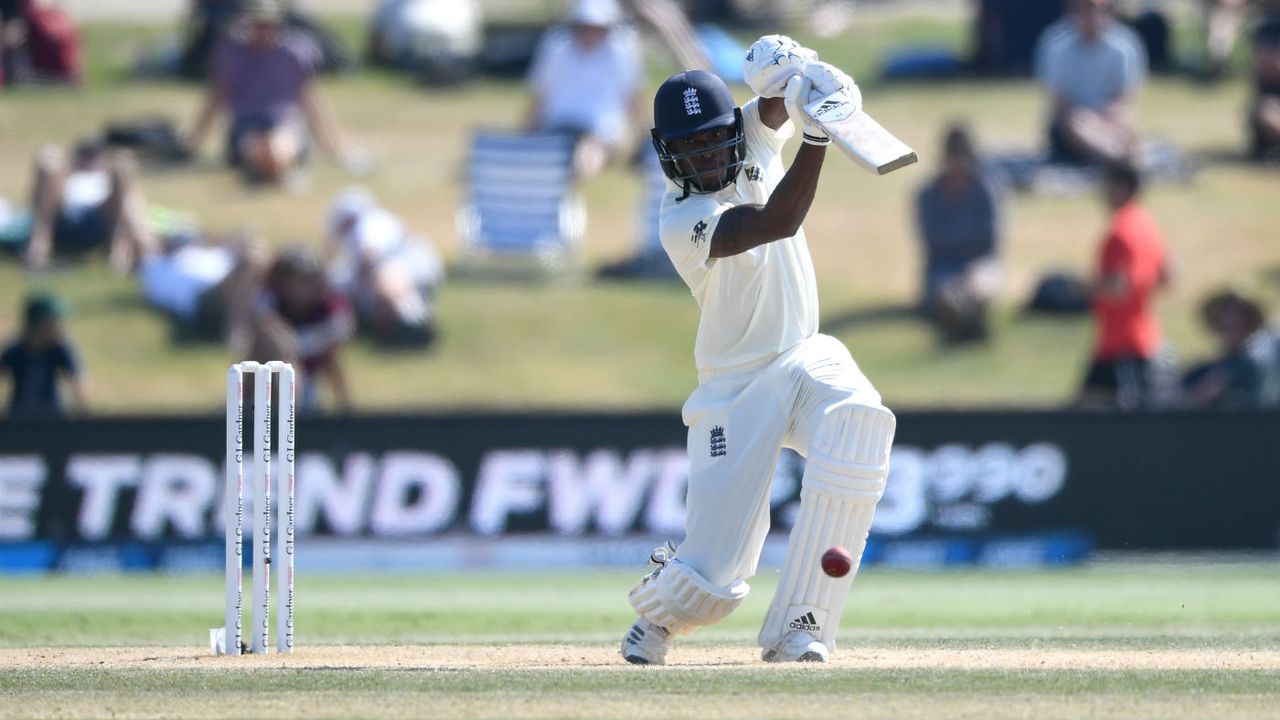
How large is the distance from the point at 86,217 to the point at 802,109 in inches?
434

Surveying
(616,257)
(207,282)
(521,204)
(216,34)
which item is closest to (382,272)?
(207,282)

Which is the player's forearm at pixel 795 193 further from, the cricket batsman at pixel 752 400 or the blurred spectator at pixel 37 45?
the blurred spectator at pixel 37 45

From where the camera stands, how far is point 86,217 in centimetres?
1603

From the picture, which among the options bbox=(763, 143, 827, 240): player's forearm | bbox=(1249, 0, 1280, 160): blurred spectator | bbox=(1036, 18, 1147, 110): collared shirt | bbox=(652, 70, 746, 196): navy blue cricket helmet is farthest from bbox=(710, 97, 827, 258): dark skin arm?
bbox=(1249, 0, 1280, 160): blurred spectator

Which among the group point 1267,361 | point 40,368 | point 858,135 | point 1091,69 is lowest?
point 40,368

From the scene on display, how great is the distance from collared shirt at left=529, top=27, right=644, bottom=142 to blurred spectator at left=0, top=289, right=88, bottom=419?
5.11 metres

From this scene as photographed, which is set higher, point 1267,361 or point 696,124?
point 696,124

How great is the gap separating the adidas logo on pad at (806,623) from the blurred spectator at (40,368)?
25.8 feet

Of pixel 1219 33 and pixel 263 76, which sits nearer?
pixel 263 76

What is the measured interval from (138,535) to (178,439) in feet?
2.11

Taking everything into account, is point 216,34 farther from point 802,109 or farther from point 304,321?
point 802,109

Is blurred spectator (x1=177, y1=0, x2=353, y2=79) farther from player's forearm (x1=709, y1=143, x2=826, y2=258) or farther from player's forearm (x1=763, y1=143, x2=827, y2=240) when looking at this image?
player's forearm (x1=763, y1=143, x2=827, y2=240)

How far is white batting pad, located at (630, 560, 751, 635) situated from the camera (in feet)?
21.6

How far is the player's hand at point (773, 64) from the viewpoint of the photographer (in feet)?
21.1
